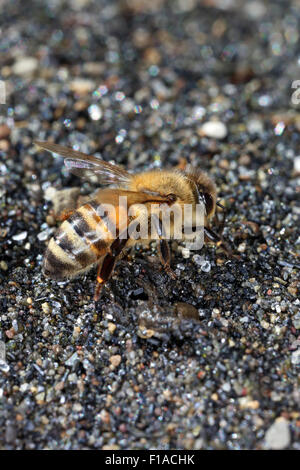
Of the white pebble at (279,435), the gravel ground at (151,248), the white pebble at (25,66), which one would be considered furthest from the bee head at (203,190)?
the white pebble at (25,66)

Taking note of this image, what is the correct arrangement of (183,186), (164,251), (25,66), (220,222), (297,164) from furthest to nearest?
1. (25,66)
2. (297,164)
3. (220,222)
4. (164,251)
5. (183,186)

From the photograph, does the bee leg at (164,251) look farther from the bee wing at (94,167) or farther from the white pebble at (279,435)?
the white pebble at (279,435)

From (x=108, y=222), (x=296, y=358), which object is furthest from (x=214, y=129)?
(x=296, y=358)

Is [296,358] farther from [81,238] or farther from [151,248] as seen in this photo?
[81,238]

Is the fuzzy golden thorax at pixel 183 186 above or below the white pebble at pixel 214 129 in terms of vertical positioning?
below

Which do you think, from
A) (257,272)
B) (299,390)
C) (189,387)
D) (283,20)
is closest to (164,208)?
(257,272)

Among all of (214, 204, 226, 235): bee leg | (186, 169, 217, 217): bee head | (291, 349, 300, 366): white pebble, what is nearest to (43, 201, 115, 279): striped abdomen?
(186, 169, 217, 217): bee head
